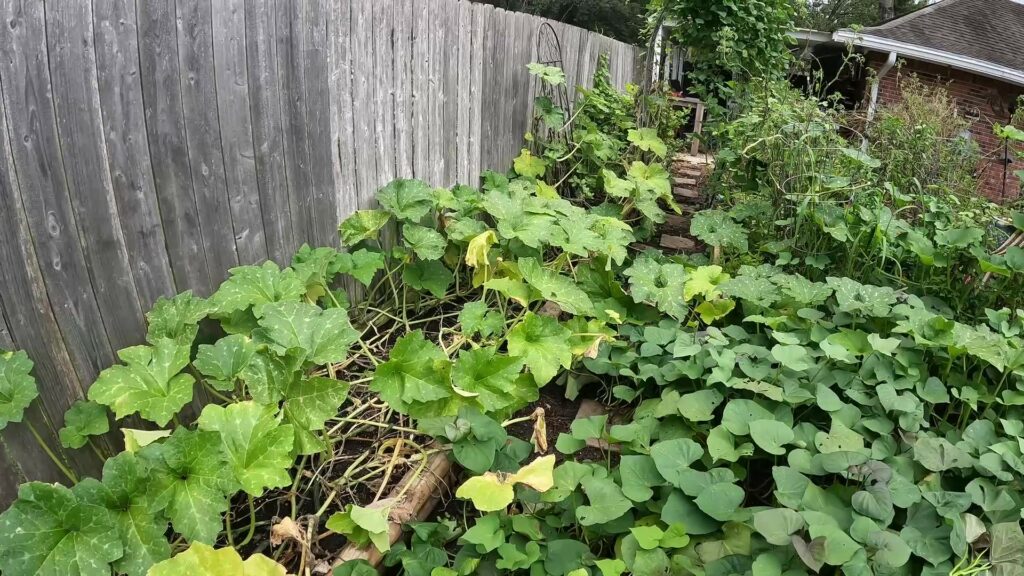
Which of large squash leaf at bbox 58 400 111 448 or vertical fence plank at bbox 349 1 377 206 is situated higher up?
vertical fence plank at bbox 349 1 377 206

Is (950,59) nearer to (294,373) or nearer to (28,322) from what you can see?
(294,373)

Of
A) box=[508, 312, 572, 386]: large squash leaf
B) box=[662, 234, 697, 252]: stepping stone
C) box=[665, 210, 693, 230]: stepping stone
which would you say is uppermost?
box=[508, 312, 572, 386]: large squash leaf

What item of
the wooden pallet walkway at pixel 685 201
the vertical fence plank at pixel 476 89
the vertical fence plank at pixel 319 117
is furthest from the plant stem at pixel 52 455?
the wooden pallet walkway at pixel 685 201

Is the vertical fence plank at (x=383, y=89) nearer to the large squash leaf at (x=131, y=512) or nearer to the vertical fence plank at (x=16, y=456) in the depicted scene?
the vertical fence plank at (x=16, y=456)

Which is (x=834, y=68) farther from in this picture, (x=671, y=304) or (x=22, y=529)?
(x=22, y=529)

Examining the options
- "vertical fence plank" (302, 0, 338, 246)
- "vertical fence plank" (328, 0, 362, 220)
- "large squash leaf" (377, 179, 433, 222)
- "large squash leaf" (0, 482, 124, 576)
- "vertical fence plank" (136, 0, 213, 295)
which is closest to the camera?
"large squash leaf" (0, 482, 124, 576)

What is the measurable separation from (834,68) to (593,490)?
44.4 feet

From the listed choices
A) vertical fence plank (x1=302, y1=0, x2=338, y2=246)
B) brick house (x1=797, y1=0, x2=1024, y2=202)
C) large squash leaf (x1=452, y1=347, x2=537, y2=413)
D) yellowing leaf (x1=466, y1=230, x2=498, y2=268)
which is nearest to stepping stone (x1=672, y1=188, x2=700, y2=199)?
yellowing leaf (x1=466, y1=230, x2=498, y2=268)

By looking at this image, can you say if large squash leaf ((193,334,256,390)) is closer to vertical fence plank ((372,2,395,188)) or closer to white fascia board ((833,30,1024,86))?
vertical fence plank ((372,2,395,188))

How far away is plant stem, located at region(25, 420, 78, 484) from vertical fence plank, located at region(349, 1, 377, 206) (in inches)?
61.7

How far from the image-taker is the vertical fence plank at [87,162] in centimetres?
166

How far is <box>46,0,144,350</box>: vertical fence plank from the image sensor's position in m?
1.66

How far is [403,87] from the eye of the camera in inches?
123

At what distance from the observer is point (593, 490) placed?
6.21ft
